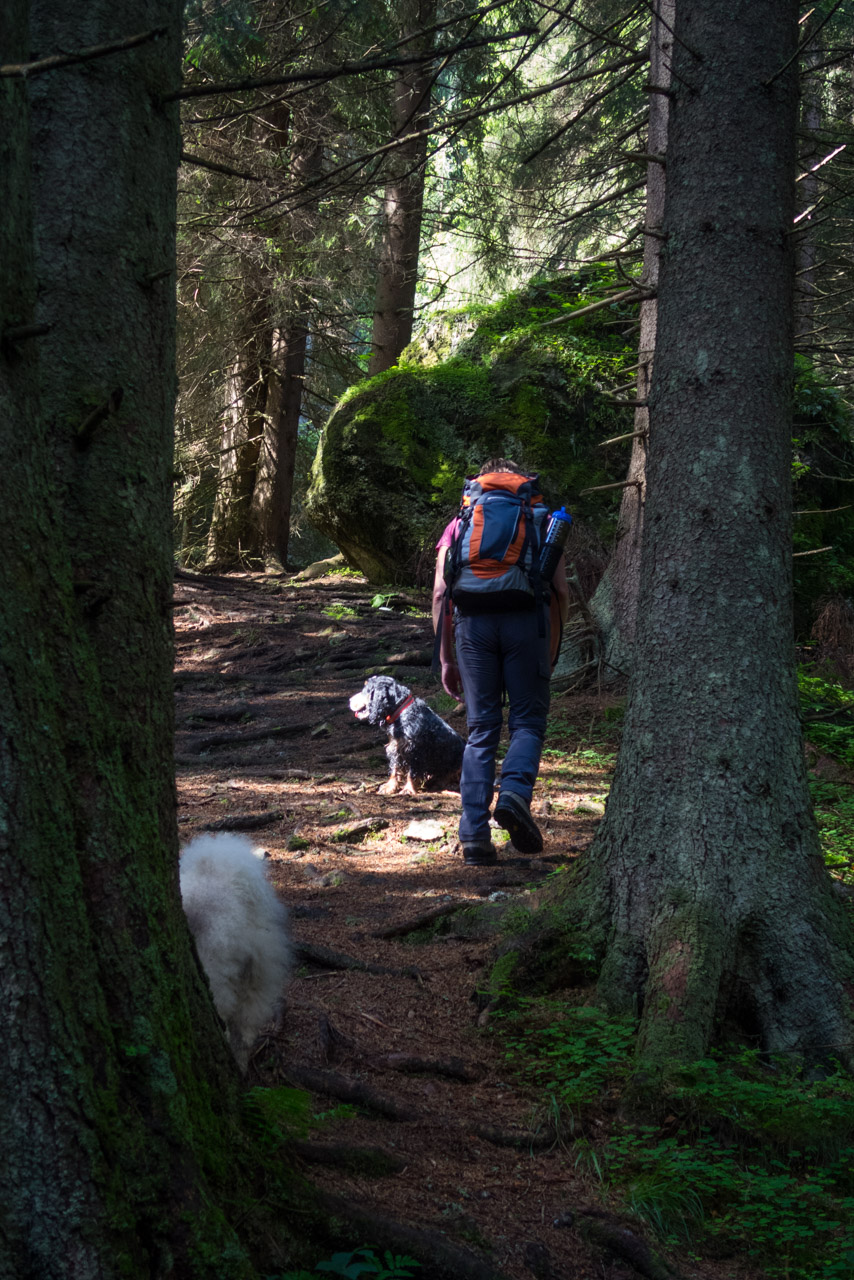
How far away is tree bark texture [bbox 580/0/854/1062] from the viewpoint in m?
3.73

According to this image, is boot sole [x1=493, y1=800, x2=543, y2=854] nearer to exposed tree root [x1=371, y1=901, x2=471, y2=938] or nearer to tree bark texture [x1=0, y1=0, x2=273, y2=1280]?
exposed tree root [x1=371, y1=901, x2=471, y2=938]

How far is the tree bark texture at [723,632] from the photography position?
3.73 meters

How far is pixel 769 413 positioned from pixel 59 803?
10.8 feet

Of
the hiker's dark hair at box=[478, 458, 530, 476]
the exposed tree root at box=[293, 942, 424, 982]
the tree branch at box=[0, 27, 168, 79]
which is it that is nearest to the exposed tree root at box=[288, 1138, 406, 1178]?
the exposed tree root at box=[293, 942, 424, 982]

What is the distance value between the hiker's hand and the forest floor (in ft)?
3.31

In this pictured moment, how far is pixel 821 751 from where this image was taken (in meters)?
7.92

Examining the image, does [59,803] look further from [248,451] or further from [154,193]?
[248,451]

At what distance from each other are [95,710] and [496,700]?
4259mm

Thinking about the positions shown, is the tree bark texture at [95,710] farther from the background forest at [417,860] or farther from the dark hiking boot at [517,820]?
the dark hiking boot at [517,820]

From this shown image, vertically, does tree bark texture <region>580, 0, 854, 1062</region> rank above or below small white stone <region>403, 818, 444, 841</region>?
above

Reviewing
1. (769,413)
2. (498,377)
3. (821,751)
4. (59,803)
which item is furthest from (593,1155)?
(498,377)

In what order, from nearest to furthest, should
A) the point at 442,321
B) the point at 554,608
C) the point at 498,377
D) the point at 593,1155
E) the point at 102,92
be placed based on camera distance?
1. the point at 102,92
2. the point at 593,1155
3. the point at 554,608
4. the point at 498,377
5. the point at 442,321

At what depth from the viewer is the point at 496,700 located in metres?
6.20

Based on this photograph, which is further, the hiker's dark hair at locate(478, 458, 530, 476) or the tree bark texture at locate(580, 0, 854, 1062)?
the hiker's dark hair at locate(478, 458, 530, 476)
